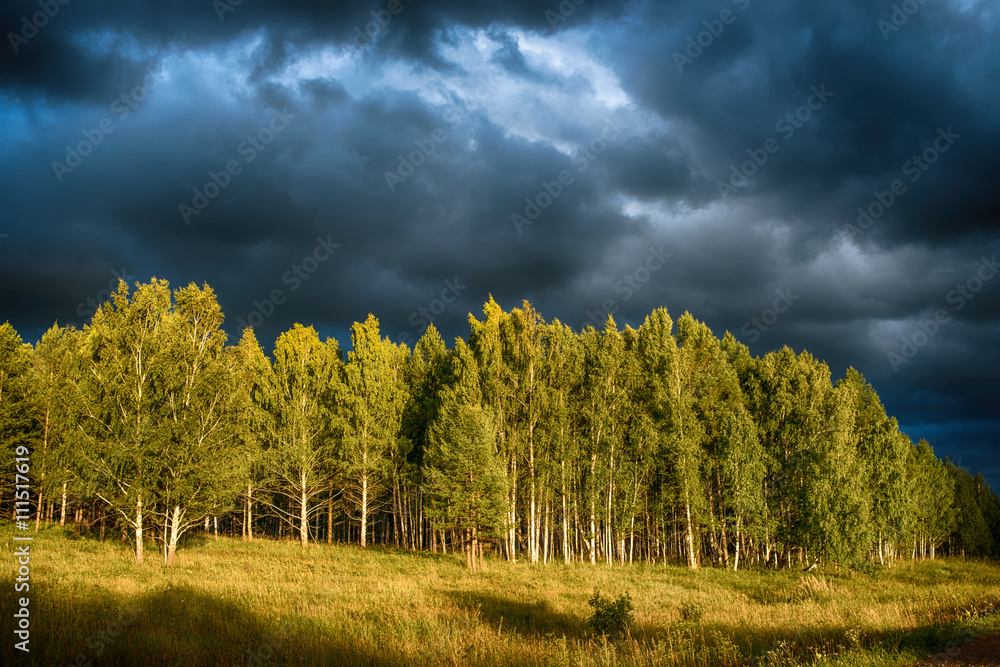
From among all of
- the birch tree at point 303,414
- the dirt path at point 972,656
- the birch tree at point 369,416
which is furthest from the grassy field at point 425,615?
the birch tree at point 369,416

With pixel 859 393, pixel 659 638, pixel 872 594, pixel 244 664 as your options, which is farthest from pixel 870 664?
pixel 859 393

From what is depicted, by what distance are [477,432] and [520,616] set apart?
43.0 ft

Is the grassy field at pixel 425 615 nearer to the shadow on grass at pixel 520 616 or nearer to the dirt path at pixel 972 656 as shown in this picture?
the shadow on grass at pixel 520 616

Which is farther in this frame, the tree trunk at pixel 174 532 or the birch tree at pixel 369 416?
the birch tree at pixel 369 416

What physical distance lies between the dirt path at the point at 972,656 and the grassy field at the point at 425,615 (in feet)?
1.46

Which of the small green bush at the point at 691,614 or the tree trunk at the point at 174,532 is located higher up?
the tree trunk at the point at 174,532

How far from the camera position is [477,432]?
29531 mm

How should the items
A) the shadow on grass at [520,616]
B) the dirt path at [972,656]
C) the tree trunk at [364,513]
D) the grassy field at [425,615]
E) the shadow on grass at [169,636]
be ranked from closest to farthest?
1. the dirt path at [972,656]
2. the shadow on grass at [169,636]
3. the grassy field at [425,615]
4. the shadow on grass at [520,616]
5. the tree trunk at [364,513]

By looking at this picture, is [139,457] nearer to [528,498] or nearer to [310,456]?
[310,456]

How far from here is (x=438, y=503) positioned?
3025 centimetres

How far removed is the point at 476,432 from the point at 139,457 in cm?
1625

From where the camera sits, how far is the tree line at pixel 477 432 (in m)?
25.2

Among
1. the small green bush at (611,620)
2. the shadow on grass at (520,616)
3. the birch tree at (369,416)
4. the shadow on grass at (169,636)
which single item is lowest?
the shadow on grass at (520,616)

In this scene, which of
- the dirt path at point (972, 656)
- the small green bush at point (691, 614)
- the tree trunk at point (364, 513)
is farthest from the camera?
the tree trunk at point (364, 513)
